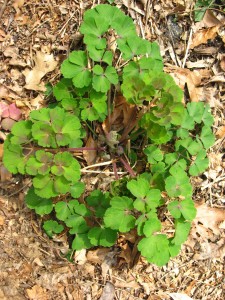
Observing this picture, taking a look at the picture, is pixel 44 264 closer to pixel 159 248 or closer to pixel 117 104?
pixel 159 248

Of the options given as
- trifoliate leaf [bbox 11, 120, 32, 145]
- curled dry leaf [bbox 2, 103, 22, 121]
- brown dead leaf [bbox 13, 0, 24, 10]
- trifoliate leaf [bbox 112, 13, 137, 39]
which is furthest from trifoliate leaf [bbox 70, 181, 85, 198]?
brown dead leaf [bbox 13, 0, 24, 10]

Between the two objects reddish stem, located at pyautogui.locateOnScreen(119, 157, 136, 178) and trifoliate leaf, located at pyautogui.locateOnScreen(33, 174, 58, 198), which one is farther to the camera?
reddish stem, located at pyautogui.locateOnScreen(119, 157, 136, 178)

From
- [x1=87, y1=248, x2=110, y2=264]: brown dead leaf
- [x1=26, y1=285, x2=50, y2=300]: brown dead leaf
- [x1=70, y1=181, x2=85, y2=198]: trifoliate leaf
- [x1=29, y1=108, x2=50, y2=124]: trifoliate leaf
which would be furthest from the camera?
[x1=87, y1=248, x2=110, y2=264]: brown dead leaf

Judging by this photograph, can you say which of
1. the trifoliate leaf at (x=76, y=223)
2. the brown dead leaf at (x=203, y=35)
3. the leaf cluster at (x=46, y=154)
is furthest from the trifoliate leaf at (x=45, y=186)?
the brown dead leaf at (x=203, y=35)

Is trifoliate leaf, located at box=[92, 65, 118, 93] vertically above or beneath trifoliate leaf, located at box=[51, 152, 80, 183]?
above

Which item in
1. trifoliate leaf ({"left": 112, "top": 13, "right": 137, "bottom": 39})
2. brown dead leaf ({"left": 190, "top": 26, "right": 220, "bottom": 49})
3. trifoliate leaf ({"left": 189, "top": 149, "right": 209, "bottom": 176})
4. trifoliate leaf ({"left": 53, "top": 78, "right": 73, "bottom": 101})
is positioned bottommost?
trifoliate leaf ({"left": 189, "top": 149, "right": 209, "bottom": 176})

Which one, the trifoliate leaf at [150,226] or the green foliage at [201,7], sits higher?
the green foliage at [201,7]

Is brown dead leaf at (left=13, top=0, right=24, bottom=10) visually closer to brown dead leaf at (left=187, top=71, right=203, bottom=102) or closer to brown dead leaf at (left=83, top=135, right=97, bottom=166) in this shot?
brown dead leaf at (left=83, top=135, right=97, bottom=166)

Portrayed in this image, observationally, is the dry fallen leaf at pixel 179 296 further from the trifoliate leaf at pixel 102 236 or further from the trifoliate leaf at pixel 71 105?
the trifoliate leaf at pixel 71 105
